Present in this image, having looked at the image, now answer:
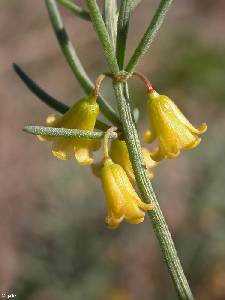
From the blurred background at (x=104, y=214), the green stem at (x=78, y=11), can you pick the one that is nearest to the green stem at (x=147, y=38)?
the green stem at (x=78, y=11)

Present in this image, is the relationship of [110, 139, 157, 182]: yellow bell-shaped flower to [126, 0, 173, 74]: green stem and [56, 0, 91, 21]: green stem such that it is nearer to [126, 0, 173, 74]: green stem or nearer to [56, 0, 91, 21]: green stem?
[126, 0, 173, 74]: green stem

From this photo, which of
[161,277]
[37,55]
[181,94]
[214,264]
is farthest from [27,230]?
[37,55]

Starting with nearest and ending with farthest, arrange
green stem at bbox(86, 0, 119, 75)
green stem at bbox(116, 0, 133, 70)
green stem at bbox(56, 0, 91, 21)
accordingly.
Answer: green stem at bbox(86, 0, 119, 75) < green stem at bbox(116, 0, 133, 70) < green stem at bbox(56, 0, 91, 21)

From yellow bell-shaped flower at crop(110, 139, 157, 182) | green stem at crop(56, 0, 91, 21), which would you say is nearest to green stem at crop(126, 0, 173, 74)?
yellow bell-shaped flower at crop(110, 139, 157, 182)

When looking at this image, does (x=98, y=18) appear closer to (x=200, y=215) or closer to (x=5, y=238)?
(x=200, y=215)


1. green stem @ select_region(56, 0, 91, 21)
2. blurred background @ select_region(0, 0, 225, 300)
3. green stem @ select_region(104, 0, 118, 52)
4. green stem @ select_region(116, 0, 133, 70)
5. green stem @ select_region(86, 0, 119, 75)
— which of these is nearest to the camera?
green stem @ select_region(86, 0, 119, 75)

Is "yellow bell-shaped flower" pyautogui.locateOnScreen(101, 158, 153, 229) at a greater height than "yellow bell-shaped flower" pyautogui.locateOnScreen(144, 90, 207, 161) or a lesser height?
lesser

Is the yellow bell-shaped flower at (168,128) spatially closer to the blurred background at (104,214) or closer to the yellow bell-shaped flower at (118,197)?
the yellow bell-shaped flower at (118,197)

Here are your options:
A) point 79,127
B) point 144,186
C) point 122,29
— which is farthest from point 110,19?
point 144,186
